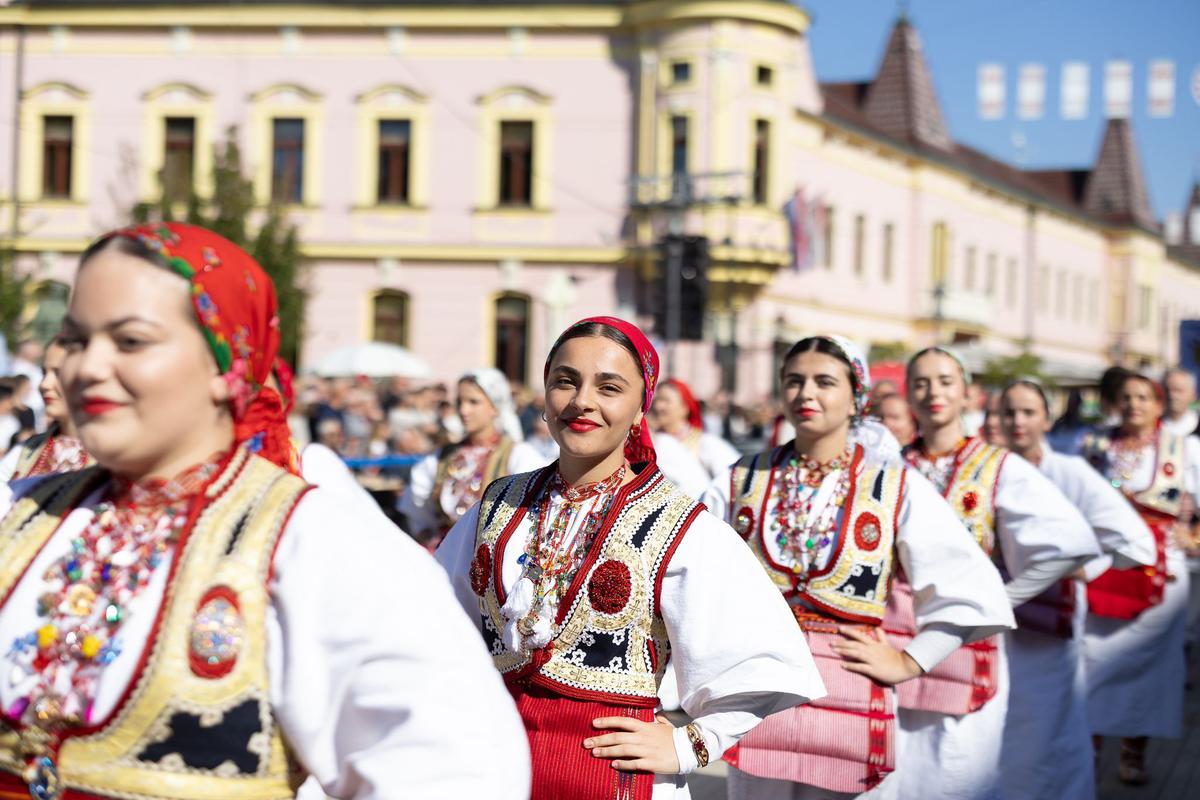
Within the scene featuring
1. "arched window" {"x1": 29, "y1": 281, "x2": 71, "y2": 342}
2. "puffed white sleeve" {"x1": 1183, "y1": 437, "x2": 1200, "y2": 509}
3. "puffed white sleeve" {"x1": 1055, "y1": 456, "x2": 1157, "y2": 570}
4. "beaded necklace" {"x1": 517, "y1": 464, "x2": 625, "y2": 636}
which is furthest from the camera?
"arched window" {"x1": 29, "y1": 281, "x2": 71, "y2": 342}

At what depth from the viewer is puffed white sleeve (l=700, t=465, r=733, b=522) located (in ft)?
15.9

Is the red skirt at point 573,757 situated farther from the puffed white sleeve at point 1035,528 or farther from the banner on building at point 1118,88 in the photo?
the banner on building at point 1118,88

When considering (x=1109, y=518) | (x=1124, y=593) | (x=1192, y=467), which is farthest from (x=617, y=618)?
(x=1192, y=467)

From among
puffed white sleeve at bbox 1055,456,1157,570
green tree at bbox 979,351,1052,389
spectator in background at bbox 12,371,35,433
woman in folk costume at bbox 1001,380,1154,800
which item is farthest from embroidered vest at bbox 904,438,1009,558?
green tree at bbox 979,351,1052,389

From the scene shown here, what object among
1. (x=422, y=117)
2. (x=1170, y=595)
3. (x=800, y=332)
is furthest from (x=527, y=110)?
(x=1170, y=595)

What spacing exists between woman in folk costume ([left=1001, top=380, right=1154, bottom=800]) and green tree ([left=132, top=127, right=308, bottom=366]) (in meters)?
20.1

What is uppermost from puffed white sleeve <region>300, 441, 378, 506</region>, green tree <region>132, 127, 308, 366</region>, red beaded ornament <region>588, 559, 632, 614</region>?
green tree <region>132, 127, 308, 366</region>

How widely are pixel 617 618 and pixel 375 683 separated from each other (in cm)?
139

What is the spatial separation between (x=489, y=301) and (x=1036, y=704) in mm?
23949

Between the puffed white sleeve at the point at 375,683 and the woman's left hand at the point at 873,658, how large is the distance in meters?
2.44

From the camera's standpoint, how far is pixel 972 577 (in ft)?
14.9

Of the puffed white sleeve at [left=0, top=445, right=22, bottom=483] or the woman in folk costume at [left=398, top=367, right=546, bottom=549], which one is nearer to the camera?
the puffed white sleeve at [left=0, top=445, right=22, bottom=483]

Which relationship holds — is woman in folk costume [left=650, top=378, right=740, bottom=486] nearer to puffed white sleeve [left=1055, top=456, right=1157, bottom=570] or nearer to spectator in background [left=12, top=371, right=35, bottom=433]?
puffed white sleeve [left=1055, top=456, right=1157, bottom=570]

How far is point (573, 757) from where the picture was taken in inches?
134
